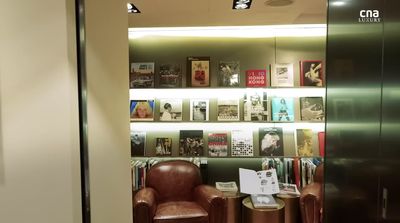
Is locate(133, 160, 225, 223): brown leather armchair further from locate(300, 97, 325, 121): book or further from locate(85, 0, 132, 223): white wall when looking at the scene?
locate(300, 97, 325, 121): book

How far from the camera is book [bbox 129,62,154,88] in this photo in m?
4.10

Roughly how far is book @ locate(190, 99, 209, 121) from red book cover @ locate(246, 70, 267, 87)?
596 millimetres

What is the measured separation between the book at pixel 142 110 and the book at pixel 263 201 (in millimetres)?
1589

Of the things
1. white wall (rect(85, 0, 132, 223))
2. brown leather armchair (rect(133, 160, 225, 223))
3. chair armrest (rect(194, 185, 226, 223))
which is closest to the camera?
white wall (rect(85, 0, 132, 223))

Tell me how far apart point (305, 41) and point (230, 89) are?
1.12m

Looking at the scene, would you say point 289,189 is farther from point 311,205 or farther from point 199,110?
point 199,110

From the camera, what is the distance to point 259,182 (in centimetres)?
357

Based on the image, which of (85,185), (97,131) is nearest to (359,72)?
(97,131)

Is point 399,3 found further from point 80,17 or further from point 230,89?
point 230,89

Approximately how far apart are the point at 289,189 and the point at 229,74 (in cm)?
157

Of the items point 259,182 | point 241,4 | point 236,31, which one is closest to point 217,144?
point 259,182

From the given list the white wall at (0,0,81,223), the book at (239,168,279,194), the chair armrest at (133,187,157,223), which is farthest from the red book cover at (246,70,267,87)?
the white wall at (0,0,81,223)

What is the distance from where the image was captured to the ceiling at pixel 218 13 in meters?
3.02

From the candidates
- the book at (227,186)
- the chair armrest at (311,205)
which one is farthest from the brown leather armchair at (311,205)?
the book at (227,186)
